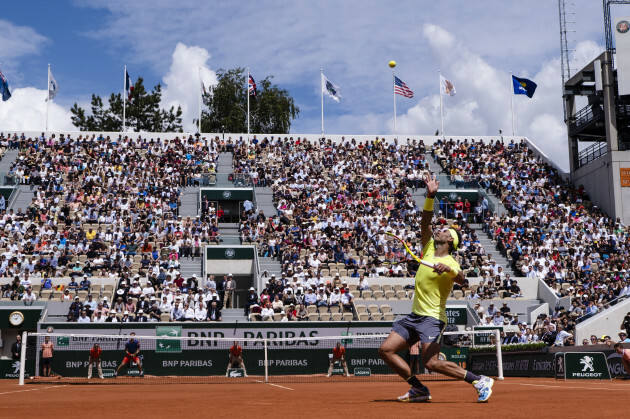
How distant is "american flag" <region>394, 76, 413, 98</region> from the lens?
54.7 m

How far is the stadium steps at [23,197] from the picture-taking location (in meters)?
42.2

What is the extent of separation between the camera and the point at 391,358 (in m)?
9.55

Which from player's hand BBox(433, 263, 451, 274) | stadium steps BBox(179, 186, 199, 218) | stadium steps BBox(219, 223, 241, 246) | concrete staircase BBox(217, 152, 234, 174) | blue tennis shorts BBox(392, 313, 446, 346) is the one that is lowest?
blue tennis shorts BBox(392, 313, 446, 346)

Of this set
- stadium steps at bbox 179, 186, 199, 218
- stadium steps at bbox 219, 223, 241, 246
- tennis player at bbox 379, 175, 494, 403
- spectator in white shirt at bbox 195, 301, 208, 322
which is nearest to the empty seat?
spectator in white shirt at bbox 195, 301, 208, 322

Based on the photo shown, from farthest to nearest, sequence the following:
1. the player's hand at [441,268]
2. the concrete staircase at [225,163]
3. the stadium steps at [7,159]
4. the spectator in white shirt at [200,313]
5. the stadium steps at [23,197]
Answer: the concrete staircase at [225,163] < the stadium steps at [7,159] < the stadium steps at [23,197] < the spectator in white shirt at [200,313] < the player's hand at [441,268]

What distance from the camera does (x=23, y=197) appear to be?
142ft

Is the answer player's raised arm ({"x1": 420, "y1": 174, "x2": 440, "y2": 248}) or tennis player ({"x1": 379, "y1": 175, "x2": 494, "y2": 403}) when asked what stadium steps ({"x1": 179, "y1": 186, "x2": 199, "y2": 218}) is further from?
tennis player ({"x1": 379, "y1": 175, "x2": 494, "y2": 403})

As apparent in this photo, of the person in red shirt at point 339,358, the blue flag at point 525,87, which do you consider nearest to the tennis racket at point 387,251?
the person in red shirt at point 339,358

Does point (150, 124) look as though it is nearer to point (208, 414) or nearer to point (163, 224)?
point (163, 224)

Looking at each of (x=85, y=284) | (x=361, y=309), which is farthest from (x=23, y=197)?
(x=361, y=309)

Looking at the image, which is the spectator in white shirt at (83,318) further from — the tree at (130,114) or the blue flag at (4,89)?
the tree at (130,114)

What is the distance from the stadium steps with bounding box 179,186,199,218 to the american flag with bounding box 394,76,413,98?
17.7 metres

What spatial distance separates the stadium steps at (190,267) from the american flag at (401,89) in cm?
2357

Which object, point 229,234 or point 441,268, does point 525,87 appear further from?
point 441,268
